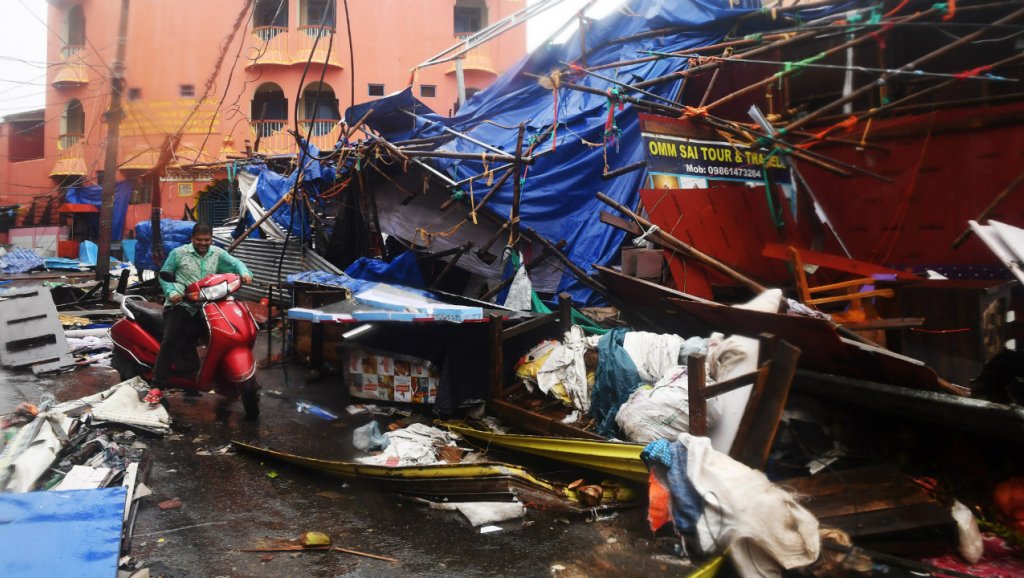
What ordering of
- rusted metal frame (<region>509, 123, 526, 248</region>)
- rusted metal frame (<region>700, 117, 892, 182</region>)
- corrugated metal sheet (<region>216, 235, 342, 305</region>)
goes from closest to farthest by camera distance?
rusted metal frame (<region>700, 117, 892, 182</region>)
rusted metal frame (<region>509, 123, 526, 248</region>)
corrugated metal sheet (<region>216, 235, 342, 305</region>)

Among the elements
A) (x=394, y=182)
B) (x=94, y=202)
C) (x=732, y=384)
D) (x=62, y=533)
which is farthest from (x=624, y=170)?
(x=94, y=202)

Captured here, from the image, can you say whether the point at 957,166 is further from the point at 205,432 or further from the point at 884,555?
the point at 205,432

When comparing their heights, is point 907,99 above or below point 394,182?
above

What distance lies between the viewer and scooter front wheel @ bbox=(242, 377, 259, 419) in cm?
561

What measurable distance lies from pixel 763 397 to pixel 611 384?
1567 millimetres

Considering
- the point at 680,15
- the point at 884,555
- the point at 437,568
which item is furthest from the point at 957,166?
the point at 437,568

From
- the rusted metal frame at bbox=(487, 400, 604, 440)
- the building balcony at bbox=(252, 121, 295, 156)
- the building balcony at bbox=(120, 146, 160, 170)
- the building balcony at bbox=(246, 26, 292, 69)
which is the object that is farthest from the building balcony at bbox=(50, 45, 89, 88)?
the building balcony at bbox=(252, 121, 295, 156)

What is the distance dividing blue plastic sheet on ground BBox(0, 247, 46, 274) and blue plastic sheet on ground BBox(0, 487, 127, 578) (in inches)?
837

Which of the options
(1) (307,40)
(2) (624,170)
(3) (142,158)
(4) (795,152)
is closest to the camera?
(3) (142,158)

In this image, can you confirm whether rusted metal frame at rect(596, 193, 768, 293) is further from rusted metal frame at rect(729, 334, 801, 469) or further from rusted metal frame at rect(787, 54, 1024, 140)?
rusted metal frame at rect(729, 334, 801, 469)

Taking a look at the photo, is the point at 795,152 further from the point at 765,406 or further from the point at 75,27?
the point at 75,27

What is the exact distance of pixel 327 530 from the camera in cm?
369

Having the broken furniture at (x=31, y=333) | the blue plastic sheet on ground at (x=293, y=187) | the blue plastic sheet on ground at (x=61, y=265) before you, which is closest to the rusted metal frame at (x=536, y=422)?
the blue plastic sheet on ground at (x=293, y=187)

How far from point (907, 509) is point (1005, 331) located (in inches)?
95.4
